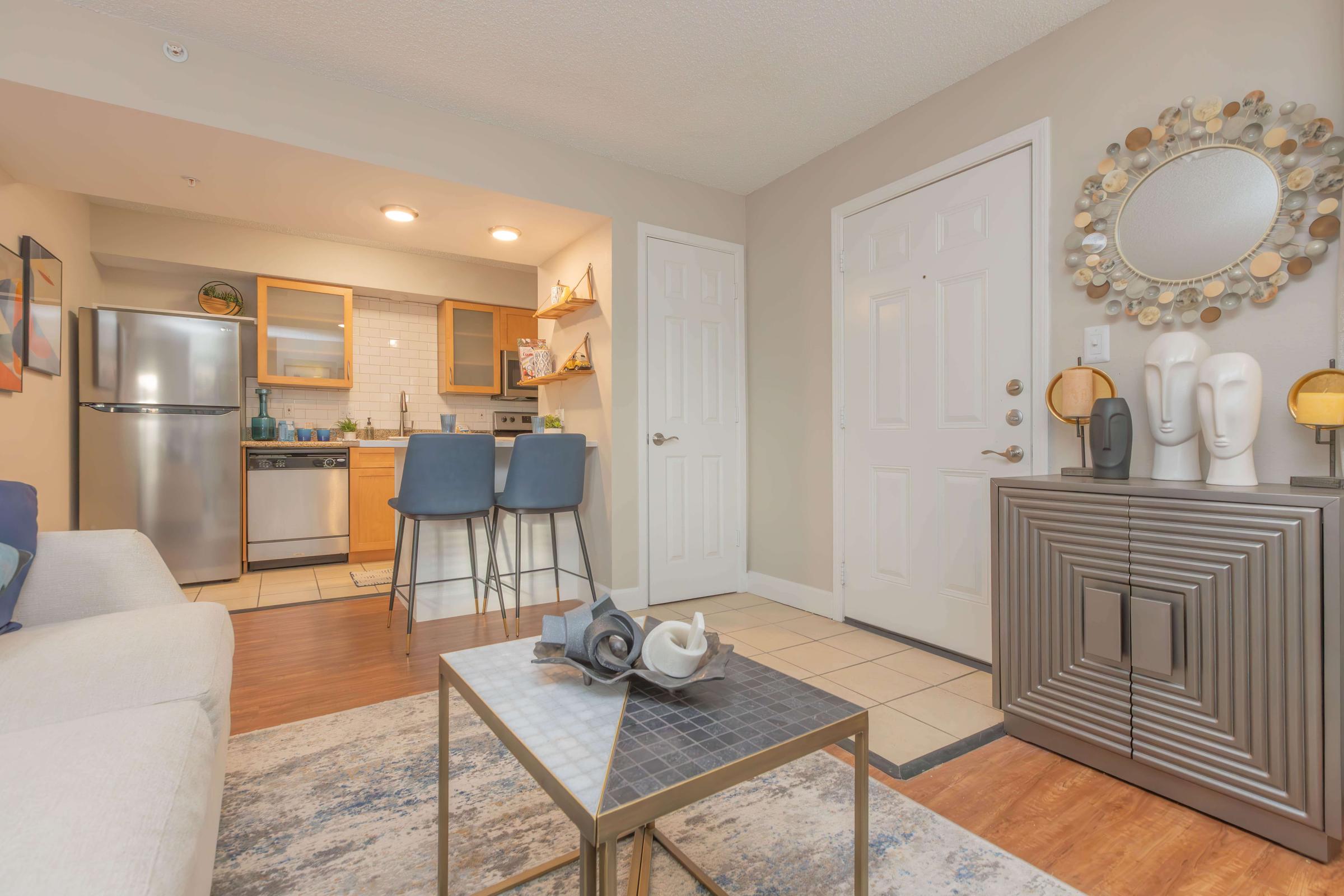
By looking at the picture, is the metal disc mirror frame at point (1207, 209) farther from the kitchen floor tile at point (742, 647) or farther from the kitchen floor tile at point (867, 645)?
the kitchen floor tile at point (742, 647)

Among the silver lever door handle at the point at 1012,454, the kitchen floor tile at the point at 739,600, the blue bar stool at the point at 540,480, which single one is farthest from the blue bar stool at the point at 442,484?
the silver lever door handle at the point at 1012,454

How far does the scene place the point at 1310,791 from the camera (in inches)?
56.9

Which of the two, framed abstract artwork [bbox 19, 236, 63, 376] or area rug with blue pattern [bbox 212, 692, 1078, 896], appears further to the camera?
framed abstract artwork [bbox 19, 236, 63, 376]

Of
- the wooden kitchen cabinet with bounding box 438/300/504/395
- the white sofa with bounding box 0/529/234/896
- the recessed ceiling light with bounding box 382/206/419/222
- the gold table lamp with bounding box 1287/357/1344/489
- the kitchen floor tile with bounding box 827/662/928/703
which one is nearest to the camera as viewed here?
the white sofa with bounding box 0/529/234/896

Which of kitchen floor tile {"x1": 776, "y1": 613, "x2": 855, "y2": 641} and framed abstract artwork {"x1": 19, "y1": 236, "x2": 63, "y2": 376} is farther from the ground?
framed abstract artwork {"x1": 19, "y1": 236, "x2": 63, "y2": 376}

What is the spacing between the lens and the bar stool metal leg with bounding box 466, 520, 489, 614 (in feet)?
10.8

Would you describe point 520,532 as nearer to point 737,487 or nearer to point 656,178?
point 737,487

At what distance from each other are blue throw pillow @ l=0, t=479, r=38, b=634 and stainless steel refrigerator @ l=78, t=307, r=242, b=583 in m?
3.07

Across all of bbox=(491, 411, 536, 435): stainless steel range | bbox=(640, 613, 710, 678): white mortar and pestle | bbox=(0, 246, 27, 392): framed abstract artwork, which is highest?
bbox=(0, 246, 27, 392): framed abstract artwork

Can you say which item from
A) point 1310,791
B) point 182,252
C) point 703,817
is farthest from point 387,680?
point 182,252

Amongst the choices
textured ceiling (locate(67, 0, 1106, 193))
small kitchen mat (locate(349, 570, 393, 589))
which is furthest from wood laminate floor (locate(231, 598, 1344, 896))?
textured ceiling (locate(67, 0, 1106, 193))

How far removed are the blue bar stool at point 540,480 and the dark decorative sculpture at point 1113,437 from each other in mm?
2254

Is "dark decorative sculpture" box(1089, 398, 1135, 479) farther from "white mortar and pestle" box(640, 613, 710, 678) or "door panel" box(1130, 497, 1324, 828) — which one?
"white mortar and pestle" box(640, 613, 710, 678)

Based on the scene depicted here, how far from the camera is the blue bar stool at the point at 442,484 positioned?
2.99m
